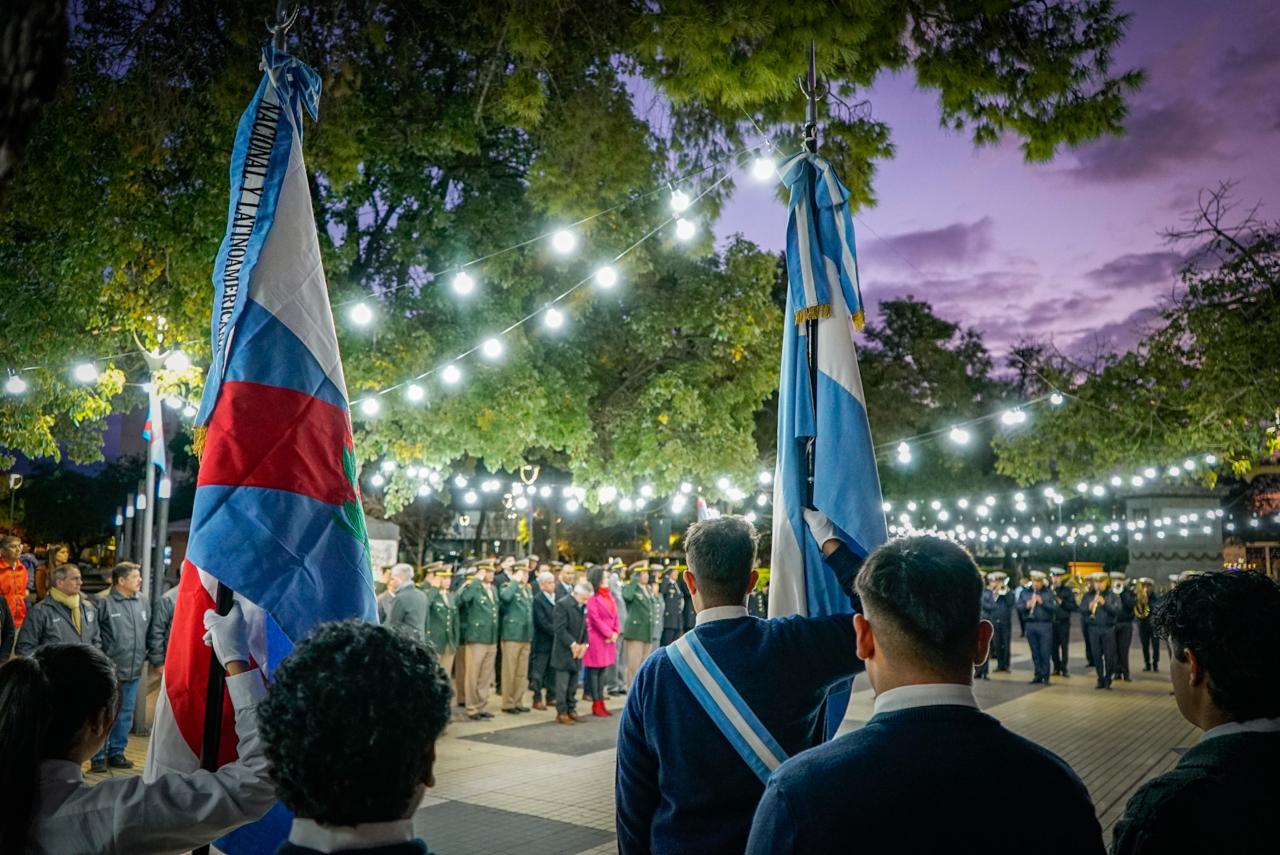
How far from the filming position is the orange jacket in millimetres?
11750

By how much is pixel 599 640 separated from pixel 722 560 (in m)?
11.6

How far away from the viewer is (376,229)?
17312mm

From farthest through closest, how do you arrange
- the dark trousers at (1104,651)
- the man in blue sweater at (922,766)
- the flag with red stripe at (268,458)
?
the dark trousers at (1104,651) → the flag with red stripe at (268,458) → the man in blue sweater at (922,766)

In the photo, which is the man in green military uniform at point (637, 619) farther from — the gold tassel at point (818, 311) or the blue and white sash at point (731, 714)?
the blue and white sash at point (731, 714)

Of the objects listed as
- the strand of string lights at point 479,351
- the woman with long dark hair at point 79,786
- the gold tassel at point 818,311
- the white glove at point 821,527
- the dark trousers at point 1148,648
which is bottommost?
the dark trousers at point 1148,648

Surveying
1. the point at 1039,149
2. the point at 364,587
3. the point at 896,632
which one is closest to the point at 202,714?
the point at 364,587

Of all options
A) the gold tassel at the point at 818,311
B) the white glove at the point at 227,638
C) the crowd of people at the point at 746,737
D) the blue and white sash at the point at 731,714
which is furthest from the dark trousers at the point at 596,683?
the blue and white sash at the point at 731,714

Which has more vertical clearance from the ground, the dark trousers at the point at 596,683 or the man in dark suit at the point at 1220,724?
the man in dark suit at the point at 1220,724

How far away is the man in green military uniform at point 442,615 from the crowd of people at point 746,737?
34.8 ft

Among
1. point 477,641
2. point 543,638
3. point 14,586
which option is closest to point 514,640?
point 477,641

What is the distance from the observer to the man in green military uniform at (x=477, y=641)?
13.8 meters

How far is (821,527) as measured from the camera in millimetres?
4012

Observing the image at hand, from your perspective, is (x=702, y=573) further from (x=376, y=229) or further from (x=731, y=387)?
(x=731, y=387)

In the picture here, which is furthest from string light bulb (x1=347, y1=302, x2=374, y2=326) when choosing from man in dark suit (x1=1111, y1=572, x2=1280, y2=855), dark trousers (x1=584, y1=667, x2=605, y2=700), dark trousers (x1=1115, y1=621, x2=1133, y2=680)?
dark trousers (x1=1115, y1=621, x2=1133, y2=680)
